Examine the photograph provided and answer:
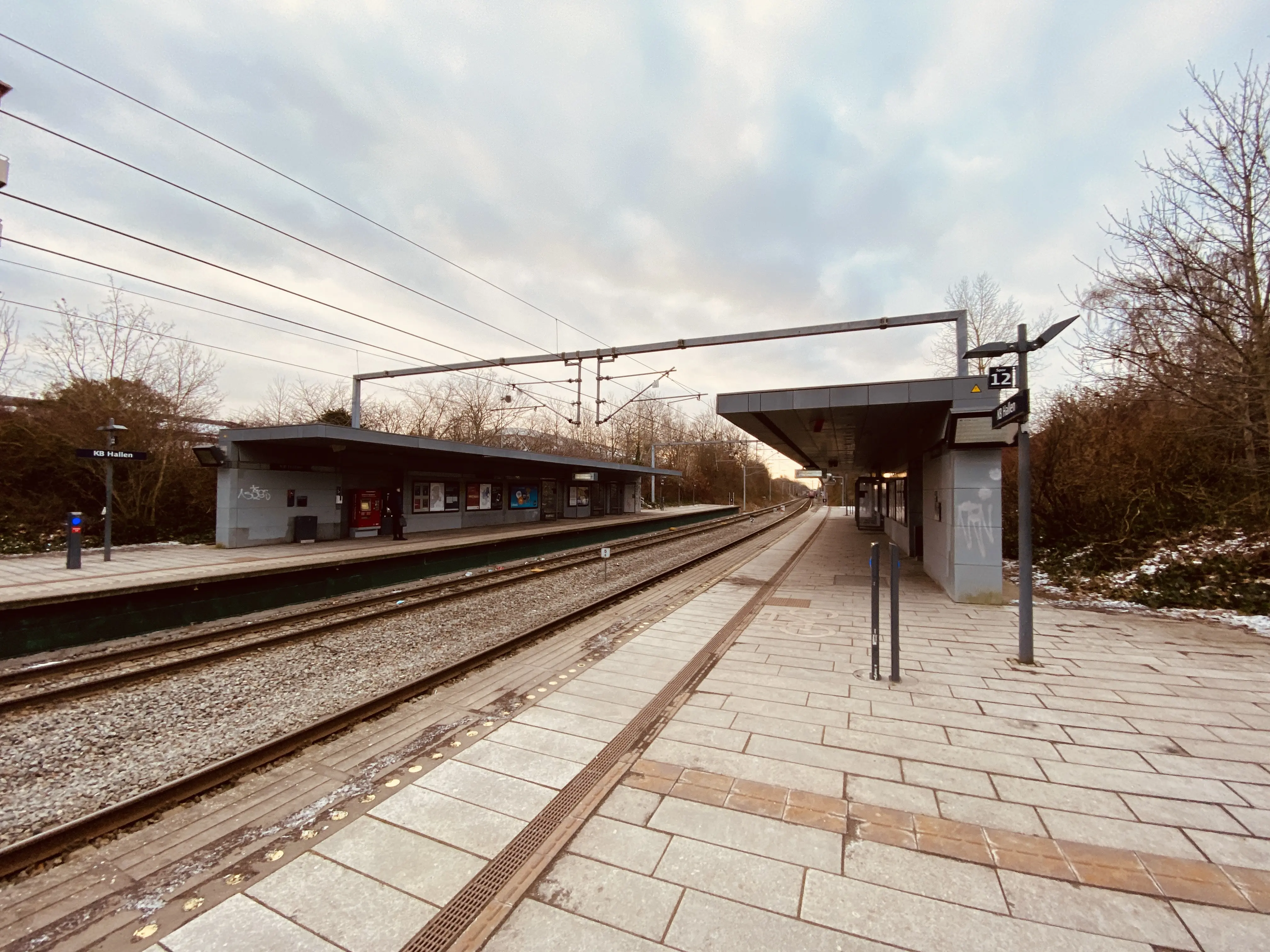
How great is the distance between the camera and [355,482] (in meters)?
17.9

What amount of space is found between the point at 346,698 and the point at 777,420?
9.09 m

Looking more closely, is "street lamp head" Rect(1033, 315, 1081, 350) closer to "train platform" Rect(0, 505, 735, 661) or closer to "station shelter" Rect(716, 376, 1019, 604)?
"station shelter" Rect(716, 376, 1019, 604)

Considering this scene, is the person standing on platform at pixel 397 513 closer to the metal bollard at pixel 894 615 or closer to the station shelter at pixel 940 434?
the station shelter at pixel 940 434

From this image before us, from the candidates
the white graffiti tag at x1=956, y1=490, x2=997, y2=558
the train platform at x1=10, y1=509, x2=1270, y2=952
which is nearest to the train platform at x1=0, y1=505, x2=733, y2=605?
the train platform at x1=10, y1=509, x2=1270, y2=952

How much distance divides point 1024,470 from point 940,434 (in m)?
3.87

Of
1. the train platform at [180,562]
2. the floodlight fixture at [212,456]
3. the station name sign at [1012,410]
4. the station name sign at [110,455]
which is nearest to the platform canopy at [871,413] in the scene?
the station name sign at [1012,410]

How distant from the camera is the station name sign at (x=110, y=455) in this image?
459 inches

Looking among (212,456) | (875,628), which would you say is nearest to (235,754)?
(875,628)

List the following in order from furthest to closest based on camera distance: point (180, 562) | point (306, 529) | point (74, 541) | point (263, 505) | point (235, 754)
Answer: point (306, 529)
point (263, 505)
point (180, 562)
point (74, 541)
point (235, 754)

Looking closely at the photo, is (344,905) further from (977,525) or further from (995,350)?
(977,525)

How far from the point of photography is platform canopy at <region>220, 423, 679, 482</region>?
13.5 m

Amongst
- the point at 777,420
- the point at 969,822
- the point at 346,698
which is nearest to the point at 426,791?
the point at 346,698

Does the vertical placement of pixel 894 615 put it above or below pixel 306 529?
above

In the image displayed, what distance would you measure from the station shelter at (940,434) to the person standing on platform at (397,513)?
1235cm
